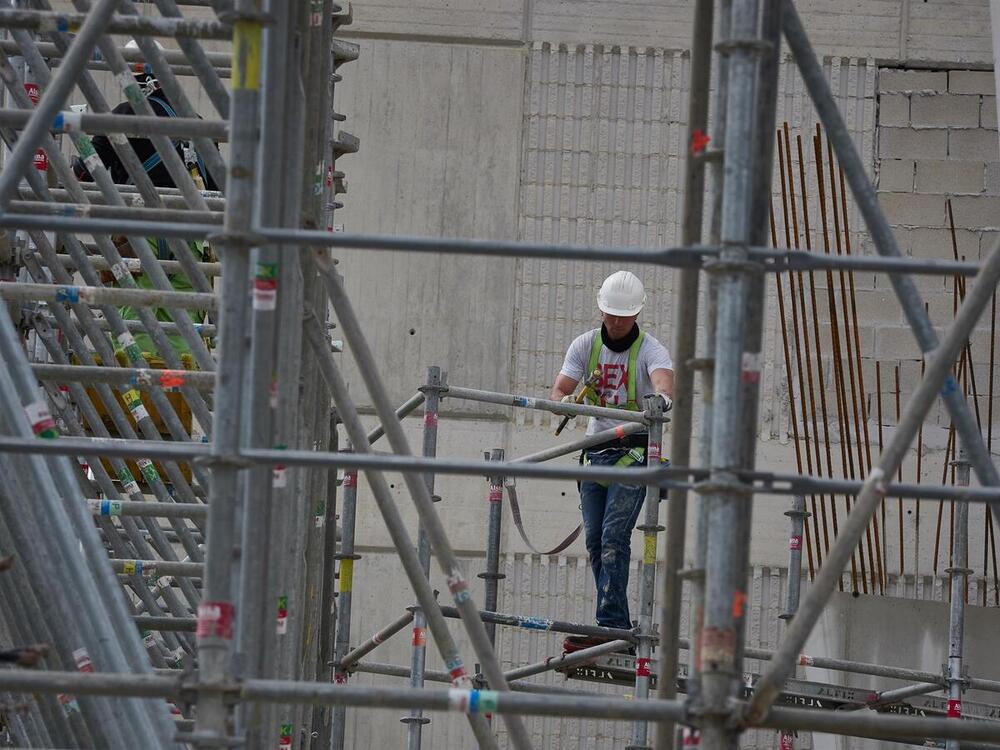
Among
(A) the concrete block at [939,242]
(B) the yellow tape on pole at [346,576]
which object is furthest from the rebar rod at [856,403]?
(B) the yellow tape on pole at [346,576]

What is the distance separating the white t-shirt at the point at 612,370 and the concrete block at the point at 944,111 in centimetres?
397

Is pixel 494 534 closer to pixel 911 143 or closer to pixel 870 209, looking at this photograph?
pixel 870 209

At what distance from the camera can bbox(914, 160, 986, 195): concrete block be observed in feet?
36.8

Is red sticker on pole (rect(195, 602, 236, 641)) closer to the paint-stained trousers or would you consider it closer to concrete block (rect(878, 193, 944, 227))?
the paint-stained trousers

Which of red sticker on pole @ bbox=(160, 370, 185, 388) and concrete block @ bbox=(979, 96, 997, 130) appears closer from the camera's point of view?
red sticker on pole @ bbox=(160, 370, 185, 388)

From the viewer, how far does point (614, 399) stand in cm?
836

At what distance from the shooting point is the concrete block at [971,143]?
36.8 ft

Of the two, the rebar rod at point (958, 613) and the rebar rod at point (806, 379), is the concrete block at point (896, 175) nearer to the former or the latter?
the rebar rod at point (806, 379)

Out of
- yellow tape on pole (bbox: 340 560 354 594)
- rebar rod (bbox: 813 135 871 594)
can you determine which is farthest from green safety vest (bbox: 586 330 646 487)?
rebar rod (bbox: 813 135 871 594)

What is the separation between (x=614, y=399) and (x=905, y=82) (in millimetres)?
4293

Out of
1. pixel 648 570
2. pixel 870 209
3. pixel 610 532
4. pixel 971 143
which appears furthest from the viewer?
pixel 971 143

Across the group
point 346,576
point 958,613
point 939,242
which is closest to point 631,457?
point 346,576

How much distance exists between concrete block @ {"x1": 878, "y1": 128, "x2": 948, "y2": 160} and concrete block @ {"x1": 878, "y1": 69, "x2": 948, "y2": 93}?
29 centimetres

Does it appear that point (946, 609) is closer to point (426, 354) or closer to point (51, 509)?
point (426, 354)
